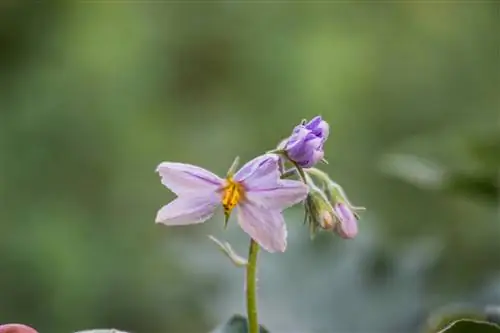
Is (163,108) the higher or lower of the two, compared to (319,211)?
lower

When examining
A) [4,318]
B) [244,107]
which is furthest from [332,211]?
[244,107]

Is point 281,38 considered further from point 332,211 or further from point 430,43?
point 332,211

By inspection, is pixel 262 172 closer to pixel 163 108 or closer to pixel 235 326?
pixel 235 326

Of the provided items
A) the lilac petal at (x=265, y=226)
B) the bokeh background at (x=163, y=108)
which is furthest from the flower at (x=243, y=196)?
the bokeh background at (x=163, y=108)

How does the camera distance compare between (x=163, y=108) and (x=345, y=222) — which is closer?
(x=345, y=222)

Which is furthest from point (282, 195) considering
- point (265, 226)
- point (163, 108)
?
Answer: point (163, 108)

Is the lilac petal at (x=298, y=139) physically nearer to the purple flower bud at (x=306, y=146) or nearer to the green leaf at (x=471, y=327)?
the purple flower bud at (x=306, y=146)

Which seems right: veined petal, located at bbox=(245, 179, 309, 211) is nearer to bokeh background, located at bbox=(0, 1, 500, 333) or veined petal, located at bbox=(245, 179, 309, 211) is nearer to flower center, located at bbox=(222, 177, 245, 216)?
flower center, located at bbox=(222, 177, 245, 216)
